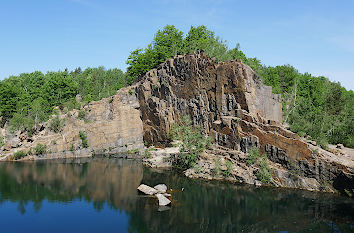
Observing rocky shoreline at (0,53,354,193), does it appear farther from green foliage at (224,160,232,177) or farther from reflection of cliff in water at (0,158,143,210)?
reflection of cliff in water at (0,158,143,210)

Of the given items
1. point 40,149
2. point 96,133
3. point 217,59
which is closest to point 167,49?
point 217,59

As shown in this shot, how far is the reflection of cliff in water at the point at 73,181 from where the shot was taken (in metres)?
39.2

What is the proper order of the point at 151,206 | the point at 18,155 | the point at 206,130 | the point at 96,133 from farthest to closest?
the point at 96,133
the point at 18,155
the point at 206,130
the point at 151,206

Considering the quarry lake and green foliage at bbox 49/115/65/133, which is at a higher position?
green foliage at bbox 49/115/65/133

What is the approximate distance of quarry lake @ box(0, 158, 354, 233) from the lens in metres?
30.3

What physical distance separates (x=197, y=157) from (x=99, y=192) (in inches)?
747

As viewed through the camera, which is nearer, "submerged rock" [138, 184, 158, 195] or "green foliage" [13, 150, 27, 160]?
"submerged rock" [138, 184, 158, 195]

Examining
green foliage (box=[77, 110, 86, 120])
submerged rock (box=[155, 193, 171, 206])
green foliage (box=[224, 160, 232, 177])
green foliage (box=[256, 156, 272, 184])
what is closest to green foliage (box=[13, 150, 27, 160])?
green foliage (box=[77, 110, 86, 120])

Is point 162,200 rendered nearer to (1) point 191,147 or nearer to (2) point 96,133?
(1) point 191,147

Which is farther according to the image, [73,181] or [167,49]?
[167,49]

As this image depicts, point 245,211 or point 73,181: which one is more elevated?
point 73,181

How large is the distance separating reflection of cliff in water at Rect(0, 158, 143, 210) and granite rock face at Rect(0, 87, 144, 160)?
5070 mm

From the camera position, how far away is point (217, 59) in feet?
208

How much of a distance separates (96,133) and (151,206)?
124ft
